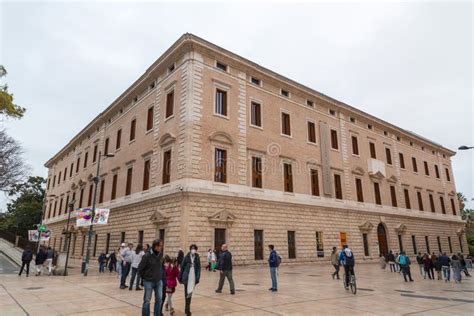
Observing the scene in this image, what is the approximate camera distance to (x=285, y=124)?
86.7 feet

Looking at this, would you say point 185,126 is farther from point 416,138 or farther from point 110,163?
point 416,138

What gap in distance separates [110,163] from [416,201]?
1329 inches

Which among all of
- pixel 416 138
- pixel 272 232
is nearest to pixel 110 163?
pixel 272 232

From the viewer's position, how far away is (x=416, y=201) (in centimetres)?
3709

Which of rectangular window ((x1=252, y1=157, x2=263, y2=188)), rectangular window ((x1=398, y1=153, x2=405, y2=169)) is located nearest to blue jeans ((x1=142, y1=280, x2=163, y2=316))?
rectangular window ((x1=252, y1=157, x2=263, y2=188))

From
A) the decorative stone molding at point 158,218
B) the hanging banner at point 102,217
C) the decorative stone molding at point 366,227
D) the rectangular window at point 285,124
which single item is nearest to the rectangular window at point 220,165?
the decorative stone molding at point 158,218

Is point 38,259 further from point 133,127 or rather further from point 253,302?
point 253,302


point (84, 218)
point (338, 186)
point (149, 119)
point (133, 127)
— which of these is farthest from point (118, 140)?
point (338, 186)

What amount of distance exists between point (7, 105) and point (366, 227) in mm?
28718

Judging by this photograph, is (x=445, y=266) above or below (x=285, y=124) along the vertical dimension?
below

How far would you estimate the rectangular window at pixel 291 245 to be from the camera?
2316 centimetres

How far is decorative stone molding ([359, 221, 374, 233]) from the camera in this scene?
1137 inches

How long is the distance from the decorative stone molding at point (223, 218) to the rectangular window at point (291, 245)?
560 cm

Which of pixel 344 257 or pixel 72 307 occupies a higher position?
pixel 344 257
